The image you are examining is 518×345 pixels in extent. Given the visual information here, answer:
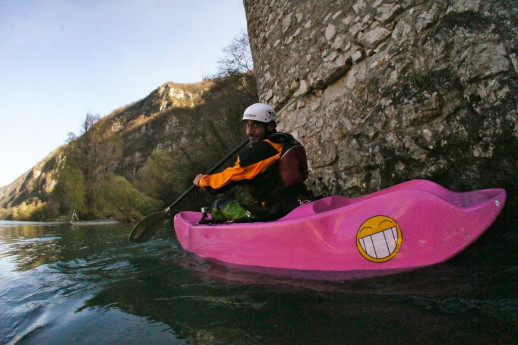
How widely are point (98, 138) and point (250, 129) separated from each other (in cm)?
2727

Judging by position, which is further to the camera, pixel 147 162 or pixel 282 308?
pixel 147 162

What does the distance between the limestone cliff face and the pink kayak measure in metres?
0.69

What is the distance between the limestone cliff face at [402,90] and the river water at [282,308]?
0.76 m

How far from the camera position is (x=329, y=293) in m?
1.66

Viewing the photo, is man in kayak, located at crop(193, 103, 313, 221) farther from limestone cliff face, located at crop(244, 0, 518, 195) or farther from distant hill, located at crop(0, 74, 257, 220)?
distant hill, located at crop(0, 74, 257, 220)

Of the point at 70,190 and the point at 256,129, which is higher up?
the point at 70,190

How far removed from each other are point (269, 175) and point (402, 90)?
5.07ft

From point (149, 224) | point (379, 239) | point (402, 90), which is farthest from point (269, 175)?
point (149, 224)

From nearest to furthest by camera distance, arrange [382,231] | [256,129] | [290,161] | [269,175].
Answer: [382,231] < [290,161] < [269,175] < [256,129]

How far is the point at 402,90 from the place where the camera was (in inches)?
115

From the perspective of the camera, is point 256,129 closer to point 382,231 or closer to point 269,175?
point 269,175

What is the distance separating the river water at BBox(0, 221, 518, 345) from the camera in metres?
1.16

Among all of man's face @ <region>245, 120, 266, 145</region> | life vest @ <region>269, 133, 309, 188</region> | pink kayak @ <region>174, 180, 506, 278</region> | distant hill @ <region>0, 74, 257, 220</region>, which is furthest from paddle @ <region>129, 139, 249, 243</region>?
distant hill @ <region>0, 74, 257, 220</region>

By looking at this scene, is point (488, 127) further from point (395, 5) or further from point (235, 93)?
point (235, 93)
